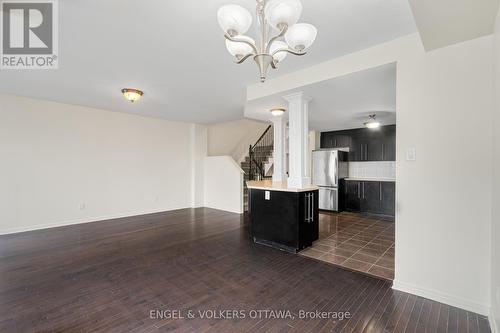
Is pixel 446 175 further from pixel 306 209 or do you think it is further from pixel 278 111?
pixel 278 111

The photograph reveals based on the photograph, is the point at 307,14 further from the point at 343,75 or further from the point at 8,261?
the point at 8,261

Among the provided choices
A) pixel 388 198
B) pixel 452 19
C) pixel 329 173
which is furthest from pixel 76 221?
pixel 388 198

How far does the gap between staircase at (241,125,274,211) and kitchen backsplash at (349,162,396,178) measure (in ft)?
8.85

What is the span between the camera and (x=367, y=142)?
641cm

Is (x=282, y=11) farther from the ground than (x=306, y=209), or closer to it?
farther from the ground

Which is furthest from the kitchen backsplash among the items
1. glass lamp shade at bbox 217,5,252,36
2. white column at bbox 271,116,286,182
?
glass lamp shade at bbox 217,5,252,36

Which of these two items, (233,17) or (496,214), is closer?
(233,17)

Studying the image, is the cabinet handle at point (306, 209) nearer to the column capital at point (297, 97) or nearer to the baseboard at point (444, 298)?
the baseboard at point (444, 298)

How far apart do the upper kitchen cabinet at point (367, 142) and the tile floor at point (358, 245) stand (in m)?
1.82

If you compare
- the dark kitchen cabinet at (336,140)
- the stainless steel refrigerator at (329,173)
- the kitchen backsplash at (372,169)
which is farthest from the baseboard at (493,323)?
the dark kitchen cabinet at (336,140)

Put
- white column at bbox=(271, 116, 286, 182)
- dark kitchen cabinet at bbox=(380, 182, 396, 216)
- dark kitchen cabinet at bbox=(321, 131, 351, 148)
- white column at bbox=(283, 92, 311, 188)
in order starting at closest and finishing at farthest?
white column at bbox=(283, 92, 311, 188), white column at bbox=(271, 116, 286, 182), dark kitchen cabinet at bbox=(380, 182, 396, 216), dark kitchen cabinet at bbox=(321, 131, 351, 148)

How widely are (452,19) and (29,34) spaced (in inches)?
150

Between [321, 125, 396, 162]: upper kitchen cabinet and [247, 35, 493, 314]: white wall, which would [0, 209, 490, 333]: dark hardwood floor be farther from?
[321, 125, 396, 162]: upper kitchen cabinet

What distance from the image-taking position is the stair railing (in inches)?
299
